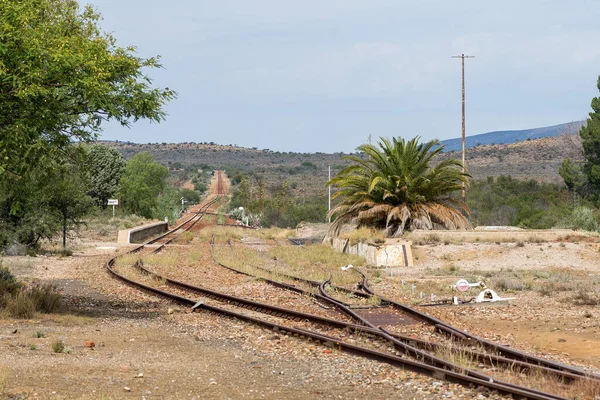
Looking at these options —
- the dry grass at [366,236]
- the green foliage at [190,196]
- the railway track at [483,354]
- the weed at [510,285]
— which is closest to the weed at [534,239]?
the dry grass at [366,236]

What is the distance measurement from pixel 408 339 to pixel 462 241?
19223 millimetres

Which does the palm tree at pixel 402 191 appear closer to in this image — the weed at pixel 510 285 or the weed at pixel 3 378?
the weed at pixel 510 285

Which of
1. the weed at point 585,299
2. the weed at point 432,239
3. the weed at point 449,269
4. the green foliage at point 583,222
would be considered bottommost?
the weed at point 449,269

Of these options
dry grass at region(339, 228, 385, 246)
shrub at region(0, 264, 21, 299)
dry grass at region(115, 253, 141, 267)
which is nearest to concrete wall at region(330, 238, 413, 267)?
dry grass at region(339, 228, 385, 246)

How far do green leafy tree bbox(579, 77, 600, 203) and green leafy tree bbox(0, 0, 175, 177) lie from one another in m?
47.6

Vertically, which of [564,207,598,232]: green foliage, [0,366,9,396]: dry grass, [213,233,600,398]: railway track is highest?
[564,207,598,232]: green foliage

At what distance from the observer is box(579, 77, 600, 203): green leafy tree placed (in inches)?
2261

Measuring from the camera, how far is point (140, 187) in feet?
273

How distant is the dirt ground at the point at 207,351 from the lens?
→ 8.94 metres

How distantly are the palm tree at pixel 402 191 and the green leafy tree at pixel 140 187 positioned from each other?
5116 cm

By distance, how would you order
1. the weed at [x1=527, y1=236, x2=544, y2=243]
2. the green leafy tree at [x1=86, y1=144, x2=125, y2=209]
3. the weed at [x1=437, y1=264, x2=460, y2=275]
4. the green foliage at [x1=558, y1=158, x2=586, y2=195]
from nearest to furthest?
the weed at [x1=437, y1=264, x2=460, y2=275], the weed at [x1=527, y1=236, x2=544, y2=243], the green foliage at [x1=558, y1=158, x2=586, y2=195], the green leafy tree at [x1=86, y1=144, x2=125, y2=209]

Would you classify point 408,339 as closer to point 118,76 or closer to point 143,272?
point 118,76

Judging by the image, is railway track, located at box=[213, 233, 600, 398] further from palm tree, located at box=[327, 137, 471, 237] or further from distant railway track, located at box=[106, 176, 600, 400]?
palm tree, located at box=[327, 137, 471, 237]

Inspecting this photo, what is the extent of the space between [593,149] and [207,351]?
171ft
